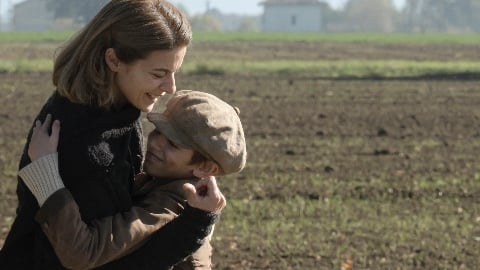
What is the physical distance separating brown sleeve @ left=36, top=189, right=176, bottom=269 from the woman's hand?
115 millimetres

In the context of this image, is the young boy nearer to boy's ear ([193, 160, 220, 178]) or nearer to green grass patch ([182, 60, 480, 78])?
boy's ear ([193, 160, 220, 178])

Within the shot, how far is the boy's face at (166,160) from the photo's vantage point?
3.32 metres

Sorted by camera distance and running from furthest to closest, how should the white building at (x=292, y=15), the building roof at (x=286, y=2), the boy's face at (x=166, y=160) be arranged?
the building roof at (x=286, y=2) < the white building at (x=292, y=15) < the boy's face at (x=166, y=160)

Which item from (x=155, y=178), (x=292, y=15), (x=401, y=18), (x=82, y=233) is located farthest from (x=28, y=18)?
(x=82, y=233)

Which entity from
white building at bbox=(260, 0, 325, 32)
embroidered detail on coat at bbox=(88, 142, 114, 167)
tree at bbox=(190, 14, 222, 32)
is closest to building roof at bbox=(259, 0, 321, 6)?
white building at bbox=(260, 0, 325, 32)

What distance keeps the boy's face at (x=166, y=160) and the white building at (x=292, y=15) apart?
13507 centimetres

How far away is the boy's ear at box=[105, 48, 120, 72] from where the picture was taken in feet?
10.5

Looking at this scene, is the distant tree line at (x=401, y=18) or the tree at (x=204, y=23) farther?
the distant tree line at (x=401, y=18)

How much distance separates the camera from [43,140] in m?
3.14

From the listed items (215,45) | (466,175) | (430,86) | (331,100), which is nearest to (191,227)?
(466,175)

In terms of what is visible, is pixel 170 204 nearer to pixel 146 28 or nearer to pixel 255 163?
pixel 146 28

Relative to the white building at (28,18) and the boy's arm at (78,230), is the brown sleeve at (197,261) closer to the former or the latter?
the boy's arm at (78,230)

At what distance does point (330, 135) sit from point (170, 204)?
14.3 metres

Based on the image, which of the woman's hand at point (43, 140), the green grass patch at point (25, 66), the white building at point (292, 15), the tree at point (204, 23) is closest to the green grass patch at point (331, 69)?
the green grass patch at point (25, 66)
